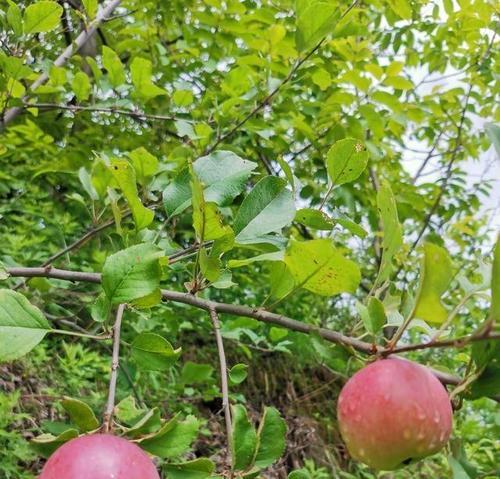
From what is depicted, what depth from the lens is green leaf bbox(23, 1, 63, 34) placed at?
109 cm

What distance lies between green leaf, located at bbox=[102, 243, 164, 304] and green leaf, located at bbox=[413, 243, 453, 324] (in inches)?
8.8

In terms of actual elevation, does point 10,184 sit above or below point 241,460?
below

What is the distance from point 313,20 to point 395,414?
29.5 inches

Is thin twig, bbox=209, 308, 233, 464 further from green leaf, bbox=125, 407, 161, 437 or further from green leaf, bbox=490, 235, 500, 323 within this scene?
green leaf, bbox=490, 235, 500, 323

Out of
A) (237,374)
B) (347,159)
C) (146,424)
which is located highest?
(347,159)

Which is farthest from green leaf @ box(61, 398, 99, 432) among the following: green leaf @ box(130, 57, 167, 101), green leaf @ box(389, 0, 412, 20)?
green leaf @ box(389, 0, 412, 20)

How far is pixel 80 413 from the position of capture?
1.60ft

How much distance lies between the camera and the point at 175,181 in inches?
31.7

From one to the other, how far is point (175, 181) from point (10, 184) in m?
1.64

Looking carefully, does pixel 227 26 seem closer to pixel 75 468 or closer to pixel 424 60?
pixel 424 60

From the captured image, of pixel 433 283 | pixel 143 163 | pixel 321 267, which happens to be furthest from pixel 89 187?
pixel 433 283

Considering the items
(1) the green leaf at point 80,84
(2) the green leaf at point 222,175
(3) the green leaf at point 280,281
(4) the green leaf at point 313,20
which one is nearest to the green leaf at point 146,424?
(3) the green leaf at point 280,281

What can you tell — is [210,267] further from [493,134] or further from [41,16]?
[41,16]

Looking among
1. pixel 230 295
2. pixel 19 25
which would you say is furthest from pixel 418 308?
pixel 230 295
